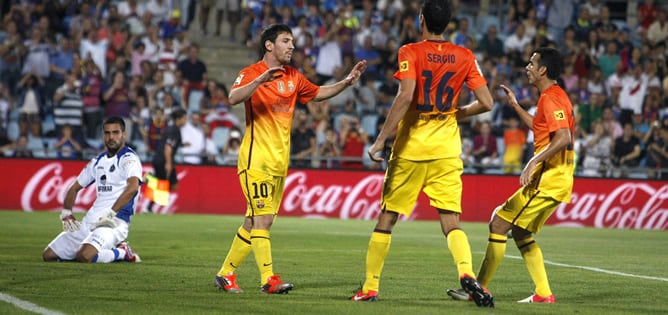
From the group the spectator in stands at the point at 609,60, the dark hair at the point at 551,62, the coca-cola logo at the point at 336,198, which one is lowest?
the coca-cola logo at the point at 336,198

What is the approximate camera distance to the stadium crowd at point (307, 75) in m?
24.7

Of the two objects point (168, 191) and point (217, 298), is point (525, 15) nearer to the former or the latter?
point (168, 191)

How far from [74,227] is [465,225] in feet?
41.0

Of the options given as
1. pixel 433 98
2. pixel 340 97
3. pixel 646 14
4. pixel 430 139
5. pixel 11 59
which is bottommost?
pixel 340 97

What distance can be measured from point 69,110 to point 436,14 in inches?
664

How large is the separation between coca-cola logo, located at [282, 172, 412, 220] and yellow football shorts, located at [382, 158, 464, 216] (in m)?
15.5

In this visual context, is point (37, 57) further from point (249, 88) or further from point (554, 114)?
point (554, 114)

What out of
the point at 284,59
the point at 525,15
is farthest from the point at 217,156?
the point at 284,59

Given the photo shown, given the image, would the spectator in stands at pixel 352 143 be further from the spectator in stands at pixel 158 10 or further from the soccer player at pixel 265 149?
the soccer player at pixel 265 149

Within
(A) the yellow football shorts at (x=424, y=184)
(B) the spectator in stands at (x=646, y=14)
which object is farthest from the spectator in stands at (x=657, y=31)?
(A) the yellow football shorts at (x=424, y=184)

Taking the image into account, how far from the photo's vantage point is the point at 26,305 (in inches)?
324

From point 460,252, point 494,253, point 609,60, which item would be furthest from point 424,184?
point 609,60

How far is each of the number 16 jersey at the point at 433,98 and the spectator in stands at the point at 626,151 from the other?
17.2 m

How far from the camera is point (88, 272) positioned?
11180mm
